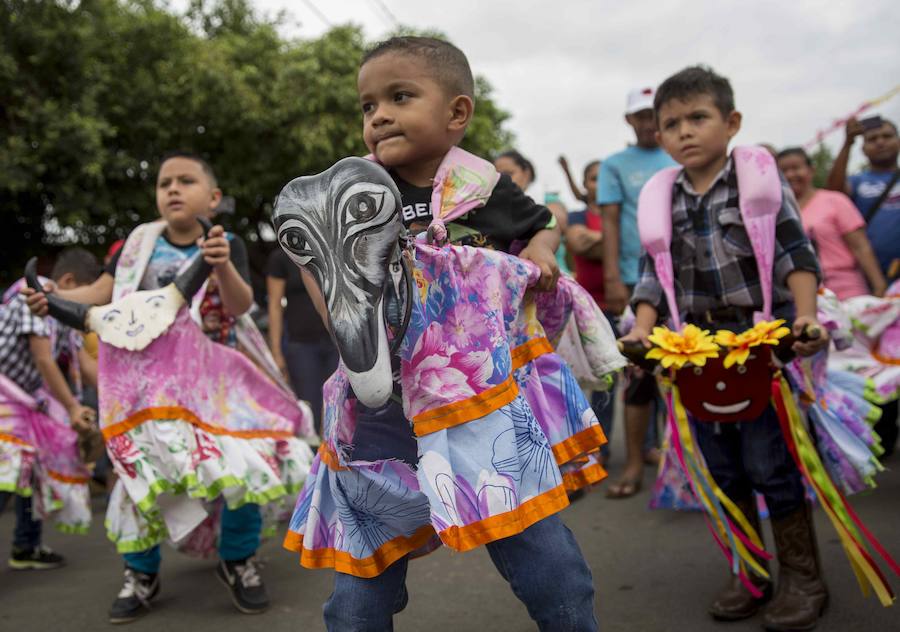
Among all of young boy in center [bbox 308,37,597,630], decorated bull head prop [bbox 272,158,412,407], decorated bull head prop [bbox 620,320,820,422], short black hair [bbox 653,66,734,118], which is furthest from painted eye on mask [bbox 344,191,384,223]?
short black hair [bbox 653,66,734,118]

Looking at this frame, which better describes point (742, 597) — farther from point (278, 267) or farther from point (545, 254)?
point (278, 267)

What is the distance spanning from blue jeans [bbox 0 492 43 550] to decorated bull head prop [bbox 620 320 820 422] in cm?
323

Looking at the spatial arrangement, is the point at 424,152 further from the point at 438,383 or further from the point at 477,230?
the point at 438,383

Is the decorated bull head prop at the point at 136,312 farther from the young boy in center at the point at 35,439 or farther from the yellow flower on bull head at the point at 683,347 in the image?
the yellow flower on bull head at the point at 683,347

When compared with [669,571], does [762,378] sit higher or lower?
higher

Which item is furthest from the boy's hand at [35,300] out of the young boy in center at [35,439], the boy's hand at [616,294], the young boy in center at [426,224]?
the boy's hand at [616,294]

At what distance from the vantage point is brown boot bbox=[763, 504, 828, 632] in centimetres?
299

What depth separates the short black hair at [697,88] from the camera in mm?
3145

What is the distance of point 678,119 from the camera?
10.4ft

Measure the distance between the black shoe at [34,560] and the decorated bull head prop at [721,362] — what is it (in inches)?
128

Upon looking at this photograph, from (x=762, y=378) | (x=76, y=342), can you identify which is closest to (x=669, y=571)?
(x=762, y=378)

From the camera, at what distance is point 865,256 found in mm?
5426

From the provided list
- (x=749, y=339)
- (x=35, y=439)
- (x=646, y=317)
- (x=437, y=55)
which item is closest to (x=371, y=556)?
(x=437, y=55)

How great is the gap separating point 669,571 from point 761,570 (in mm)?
886
